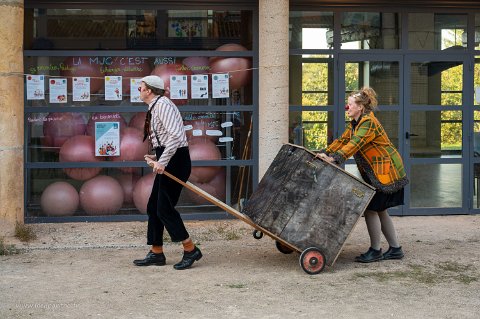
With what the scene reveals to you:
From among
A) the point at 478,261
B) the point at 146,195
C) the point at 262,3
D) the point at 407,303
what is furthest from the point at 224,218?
the point at 407,303

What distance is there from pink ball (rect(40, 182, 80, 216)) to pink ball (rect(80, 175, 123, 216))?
0.12 m

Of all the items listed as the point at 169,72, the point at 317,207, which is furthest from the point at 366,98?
the point at 169,72

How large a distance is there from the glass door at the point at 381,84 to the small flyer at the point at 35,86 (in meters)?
3.74

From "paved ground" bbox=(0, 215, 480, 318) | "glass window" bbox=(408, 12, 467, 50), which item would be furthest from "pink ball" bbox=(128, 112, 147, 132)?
"glass window" bbox=(408, 12, 467, 50)

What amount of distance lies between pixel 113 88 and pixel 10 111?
162 centimetres

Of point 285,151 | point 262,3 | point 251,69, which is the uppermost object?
point 262,3

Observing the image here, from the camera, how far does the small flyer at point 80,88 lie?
10125 mm

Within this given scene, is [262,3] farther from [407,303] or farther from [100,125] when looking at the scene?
[407,303]

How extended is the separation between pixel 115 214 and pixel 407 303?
184 inches

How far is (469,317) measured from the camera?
6.19m

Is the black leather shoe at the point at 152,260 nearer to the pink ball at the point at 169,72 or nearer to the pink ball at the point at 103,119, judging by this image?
the pink ball at the point at 103,119

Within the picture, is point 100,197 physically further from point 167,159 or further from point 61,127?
point 167,159

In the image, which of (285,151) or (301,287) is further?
(285,151)

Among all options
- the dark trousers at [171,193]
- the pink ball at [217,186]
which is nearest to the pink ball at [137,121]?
the pink ball at [217,186]
